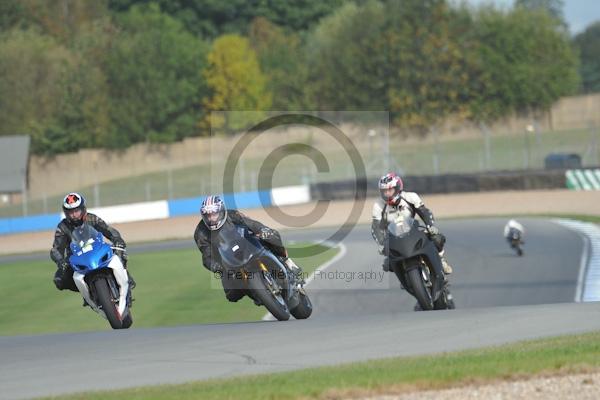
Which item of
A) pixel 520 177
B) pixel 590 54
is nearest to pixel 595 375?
pixel 520 177

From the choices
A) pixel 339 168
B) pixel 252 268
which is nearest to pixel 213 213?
pixel 252 268

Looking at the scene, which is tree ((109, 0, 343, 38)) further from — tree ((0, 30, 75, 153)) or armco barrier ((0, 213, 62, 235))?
armco barrier ((0, 213, 62, 235))

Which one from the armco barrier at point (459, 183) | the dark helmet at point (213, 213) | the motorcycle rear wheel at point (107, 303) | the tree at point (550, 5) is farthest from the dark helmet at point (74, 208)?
the tree at point (550, 5)

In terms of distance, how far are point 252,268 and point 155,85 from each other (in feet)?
219

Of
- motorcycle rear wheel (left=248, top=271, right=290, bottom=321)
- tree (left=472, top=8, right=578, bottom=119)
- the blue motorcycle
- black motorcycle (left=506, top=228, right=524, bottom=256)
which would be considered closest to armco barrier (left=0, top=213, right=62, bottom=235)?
black motorcycle (left=506, top=228, right=524, bottom=256)

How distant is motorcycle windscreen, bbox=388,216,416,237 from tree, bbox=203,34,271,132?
5976 centimetres

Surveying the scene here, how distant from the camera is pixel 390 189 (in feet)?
47.5

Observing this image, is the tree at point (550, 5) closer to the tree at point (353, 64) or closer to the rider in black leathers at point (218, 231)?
the tree at point (353, 64)

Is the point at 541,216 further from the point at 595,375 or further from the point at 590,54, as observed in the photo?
the point at 590,54

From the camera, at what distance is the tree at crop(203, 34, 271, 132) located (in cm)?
7788

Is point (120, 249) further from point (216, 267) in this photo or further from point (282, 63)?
point (282, 63)

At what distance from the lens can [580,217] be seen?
126ft

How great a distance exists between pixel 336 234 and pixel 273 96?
4375 cm

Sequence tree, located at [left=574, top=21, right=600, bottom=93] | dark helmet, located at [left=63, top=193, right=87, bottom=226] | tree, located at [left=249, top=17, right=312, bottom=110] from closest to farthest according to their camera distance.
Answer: dark helmet, located at [left=63, top=193, right=87, bottom=226] < tree, located at [left=249, top=17, right=312, bottom=110] < tree, located at [left=574, top=21, right=600, bottom=93]
